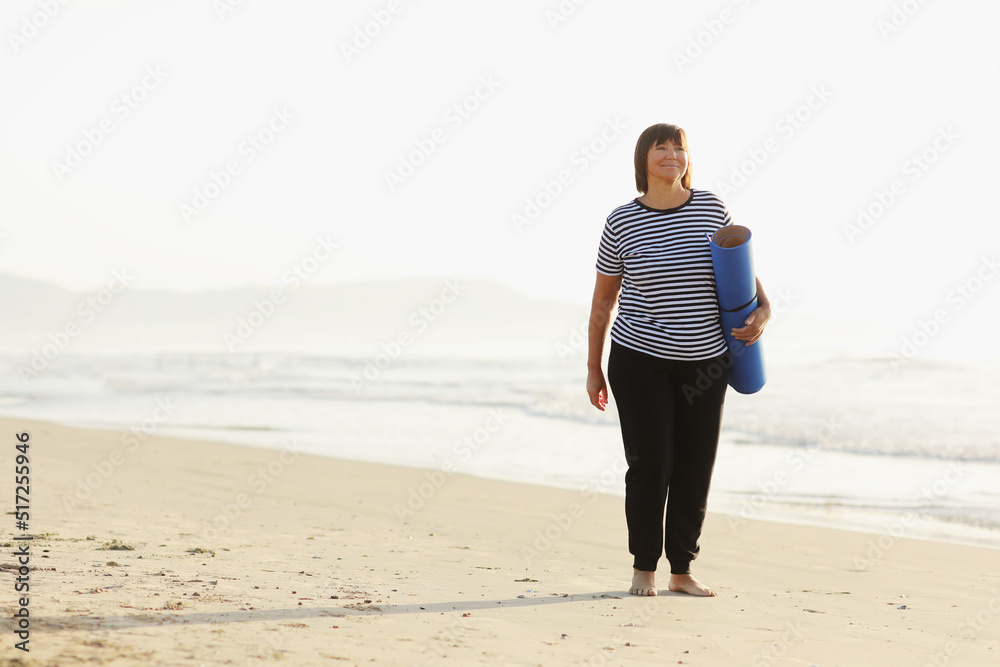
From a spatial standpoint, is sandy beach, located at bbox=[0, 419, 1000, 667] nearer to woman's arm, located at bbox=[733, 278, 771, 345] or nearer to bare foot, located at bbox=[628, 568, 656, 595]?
bare foot, located at bbox=[628, 568, 656, 595]

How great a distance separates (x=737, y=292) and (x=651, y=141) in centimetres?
68

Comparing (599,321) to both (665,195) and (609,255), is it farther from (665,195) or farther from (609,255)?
(665,195)

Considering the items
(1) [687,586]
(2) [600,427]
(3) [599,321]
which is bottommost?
(1) [687,586]

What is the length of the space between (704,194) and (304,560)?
2343 millimetres

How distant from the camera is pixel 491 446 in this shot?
9570 millimetres

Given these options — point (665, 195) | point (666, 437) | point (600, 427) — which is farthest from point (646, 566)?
point (600, 427)

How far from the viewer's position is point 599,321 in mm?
3414

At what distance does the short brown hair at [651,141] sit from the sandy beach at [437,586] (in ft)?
5.50

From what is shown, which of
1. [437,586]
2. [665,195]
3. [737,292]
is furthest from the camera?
[437,586]

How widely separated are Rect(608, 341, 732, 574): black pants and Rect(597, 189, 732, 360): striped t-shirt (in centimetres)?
7

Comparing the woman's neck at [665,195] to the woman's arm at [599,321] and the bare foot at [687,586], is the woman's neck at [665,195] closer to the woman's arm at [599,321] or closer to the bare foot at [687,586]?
the woman's arm at [599,321]

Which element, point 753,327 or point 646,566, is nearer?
point 753,327

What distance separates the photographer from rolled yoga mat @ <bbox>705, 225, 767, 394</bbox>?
3104 millimetres

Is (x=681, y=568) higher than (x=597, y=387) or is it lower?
lower
